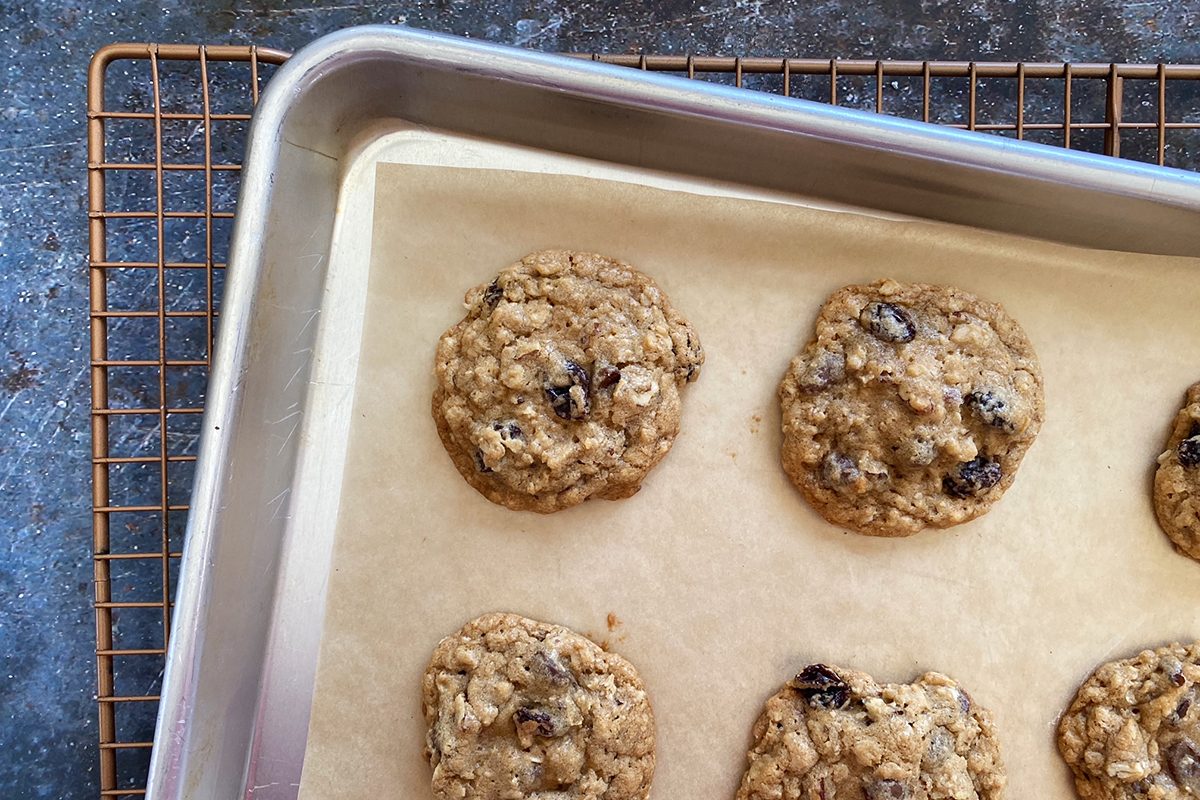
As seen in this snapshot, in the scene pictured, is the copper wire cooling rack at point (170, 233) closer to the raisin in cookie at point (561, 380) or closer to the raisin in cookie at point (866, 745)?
the raisin in cookie at point (561, 380)

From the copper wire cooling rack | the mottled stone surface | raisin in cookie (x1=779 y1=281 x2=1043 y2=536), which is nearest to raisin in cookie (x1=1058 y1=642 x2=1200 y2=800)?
raisin in cookie (x1=779 y1=281 x2=1043 y2=536)

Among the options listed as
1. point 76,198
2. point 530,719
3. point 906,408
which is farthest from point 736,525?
point 76,198

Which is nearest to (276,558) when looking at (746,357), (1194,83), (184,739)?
(184,739)

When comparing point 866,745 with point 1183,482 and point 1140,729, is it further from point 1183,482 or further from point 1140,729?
point 1183,482

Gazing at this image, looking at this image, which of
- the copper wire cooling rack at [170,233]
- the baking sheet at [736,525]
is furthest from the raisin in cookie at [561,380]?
the copper wire cooling rack at [170,233]

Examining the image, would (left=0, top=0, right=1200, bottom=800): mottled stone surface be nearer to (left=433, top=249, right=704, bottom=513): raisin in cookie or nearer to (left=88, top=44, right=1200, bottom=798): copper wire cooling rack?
(left=88, top=44, right=1200, bottom=798): copper wire cooling rack

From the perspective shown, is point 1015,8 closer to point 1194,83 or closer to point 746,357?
point 1194,83

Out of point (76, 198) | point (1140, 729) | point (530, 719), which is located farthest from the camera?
point (76, 198)
